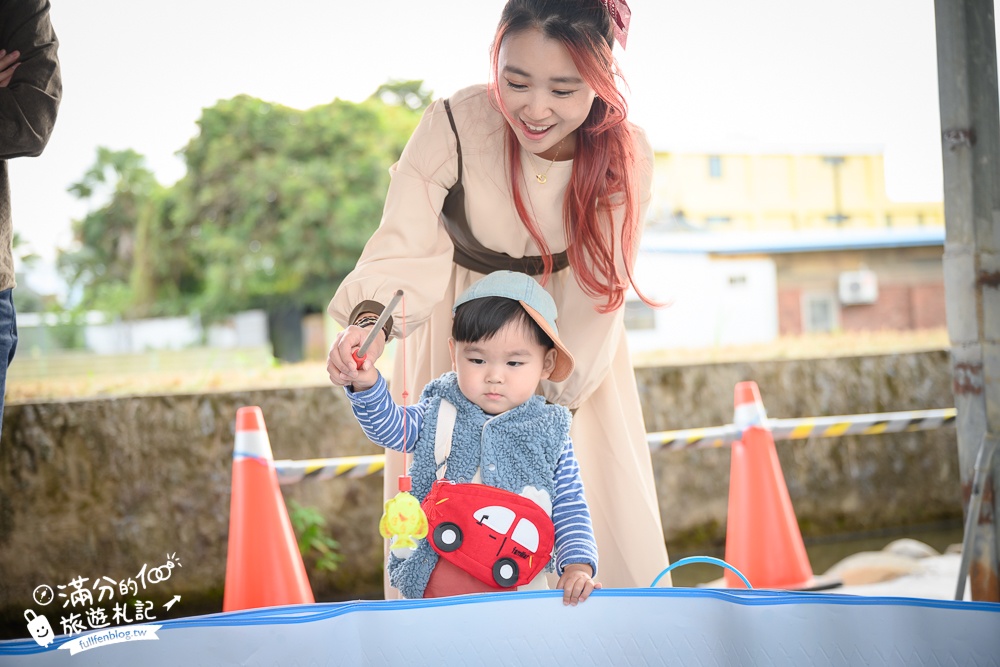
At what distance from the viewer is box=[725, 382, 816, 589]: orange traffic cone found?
3.00m

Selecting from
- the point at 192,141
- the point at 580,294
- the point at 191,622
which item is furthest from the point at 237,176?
the point at 191,622

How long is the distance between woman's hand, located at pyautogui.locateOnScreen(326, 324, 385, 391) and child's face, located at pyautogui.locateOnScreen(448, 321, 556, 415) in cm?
20

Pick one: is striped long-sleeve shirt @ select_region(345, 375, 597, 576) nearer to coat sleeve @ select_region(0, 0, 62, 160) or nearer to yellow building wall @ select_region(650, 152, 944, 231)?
coat sleeve @ select_region(0, 0, 62, 160)

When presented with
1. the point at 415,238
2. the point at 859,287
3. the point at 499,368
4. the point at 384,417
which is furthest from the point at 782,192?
the point at 384,417

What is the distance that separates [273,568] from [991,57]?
2.33m

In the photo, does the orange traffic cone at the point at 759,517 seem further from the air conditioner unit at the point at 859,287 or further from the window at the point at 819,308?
the air conditioner unit at the point at 859,287

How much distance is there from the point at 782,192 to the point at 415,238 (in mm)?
11142

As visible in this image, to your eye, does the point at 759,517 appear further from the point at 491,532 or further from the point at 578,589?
the point at 578,589

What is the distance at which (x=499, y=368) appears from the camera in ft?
5.57

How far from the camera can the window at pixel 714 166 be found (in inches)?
455

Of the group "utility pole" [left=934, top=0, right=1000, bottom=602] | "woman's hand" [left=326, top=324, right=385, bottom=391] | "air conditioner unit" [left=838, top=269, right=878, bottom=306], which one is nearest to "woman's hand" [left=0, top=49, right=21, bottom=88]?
"woman's hand" [left=326, top=324, right=385, bottom=391]

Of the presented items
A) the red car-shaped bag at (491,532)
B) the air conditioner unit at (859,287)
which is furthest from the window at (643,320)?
the red car-shaped bag at (491,532)

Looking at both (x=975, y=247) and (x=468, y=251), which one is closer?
(x=468, y=251)

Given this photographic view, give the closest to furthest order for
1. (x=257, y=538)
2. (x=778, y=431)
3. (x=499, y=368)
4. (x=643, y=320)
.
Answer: (x=499, y=368) < (x=257, y=538) < (x=778, y=431) < (x=643, y=320)
